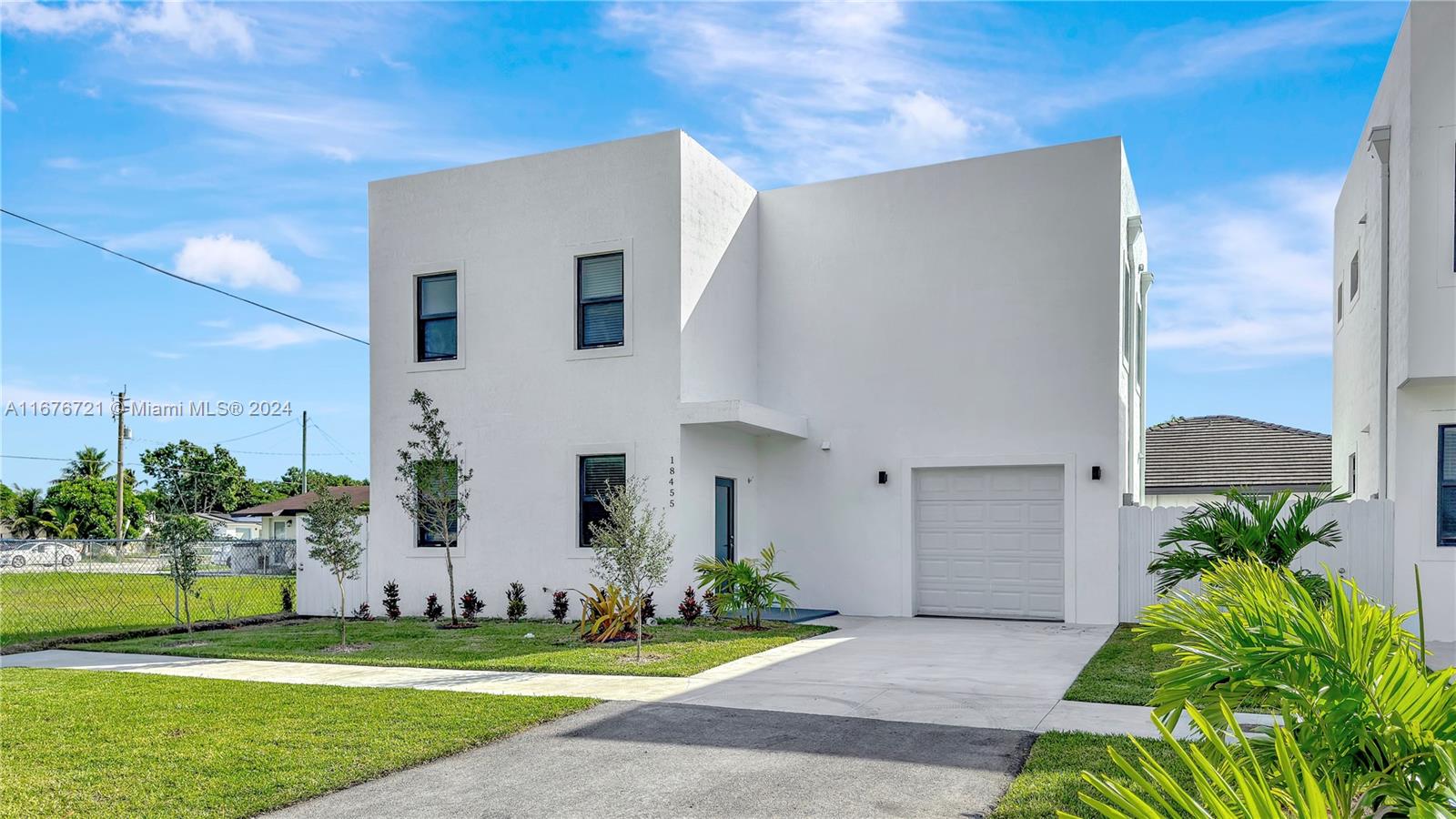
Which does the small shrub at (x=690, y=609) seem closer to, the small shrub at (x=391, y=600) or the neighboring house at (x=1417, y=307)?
the small shrub at (x=391, y=600)

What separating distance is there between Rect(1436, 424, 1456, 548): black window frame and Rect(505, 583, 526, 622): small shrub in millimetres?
12124

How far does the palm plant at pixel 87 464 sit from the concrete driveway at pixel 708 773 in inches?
2393

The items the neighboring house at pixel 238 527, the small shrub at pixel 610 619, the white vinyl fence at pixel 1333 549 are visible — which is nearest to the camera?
the small shrub at pixel 610 619

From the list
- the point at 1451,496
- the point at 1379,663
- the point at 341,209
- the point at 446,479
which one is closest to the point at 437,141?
the point at 341,209

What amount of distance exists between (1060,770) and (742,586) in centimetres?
817

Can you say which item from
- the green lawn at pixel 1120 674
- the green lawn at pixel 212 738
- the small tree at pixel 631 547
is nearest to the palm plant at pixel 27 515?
the green lawn at pixel 212 738

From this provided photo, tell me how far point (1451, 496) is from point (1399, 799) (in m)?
12.7

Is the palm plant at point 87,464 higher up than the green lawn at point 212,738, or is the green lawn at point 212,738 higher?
Result: the palm plant at point 87,464

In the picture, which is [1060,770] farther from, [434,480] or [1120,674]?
[434,480]

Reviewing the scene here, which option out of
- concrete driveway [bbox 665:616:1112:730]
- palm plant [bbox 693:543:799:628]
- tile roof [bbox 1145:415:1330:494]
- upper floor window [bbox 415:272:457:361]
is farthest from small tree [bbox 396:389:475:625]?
tile roof [bbox 1145:415:1330:494]

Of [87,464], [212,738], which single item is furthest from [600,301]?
[87,464]

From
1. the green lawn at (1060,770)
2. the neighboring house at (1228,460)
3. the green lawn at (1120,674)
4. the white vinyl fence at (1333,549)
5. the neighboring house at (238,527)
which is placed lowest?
the neighboring house at (238,527)

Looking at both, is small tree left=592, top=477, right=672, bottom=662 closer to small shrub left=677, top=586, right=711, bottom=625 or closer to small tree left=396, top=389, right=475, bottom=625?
small shrub left=677, top=586, right=711, bottom=625

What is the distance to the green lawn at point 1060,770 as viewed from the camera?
5.40 metres
